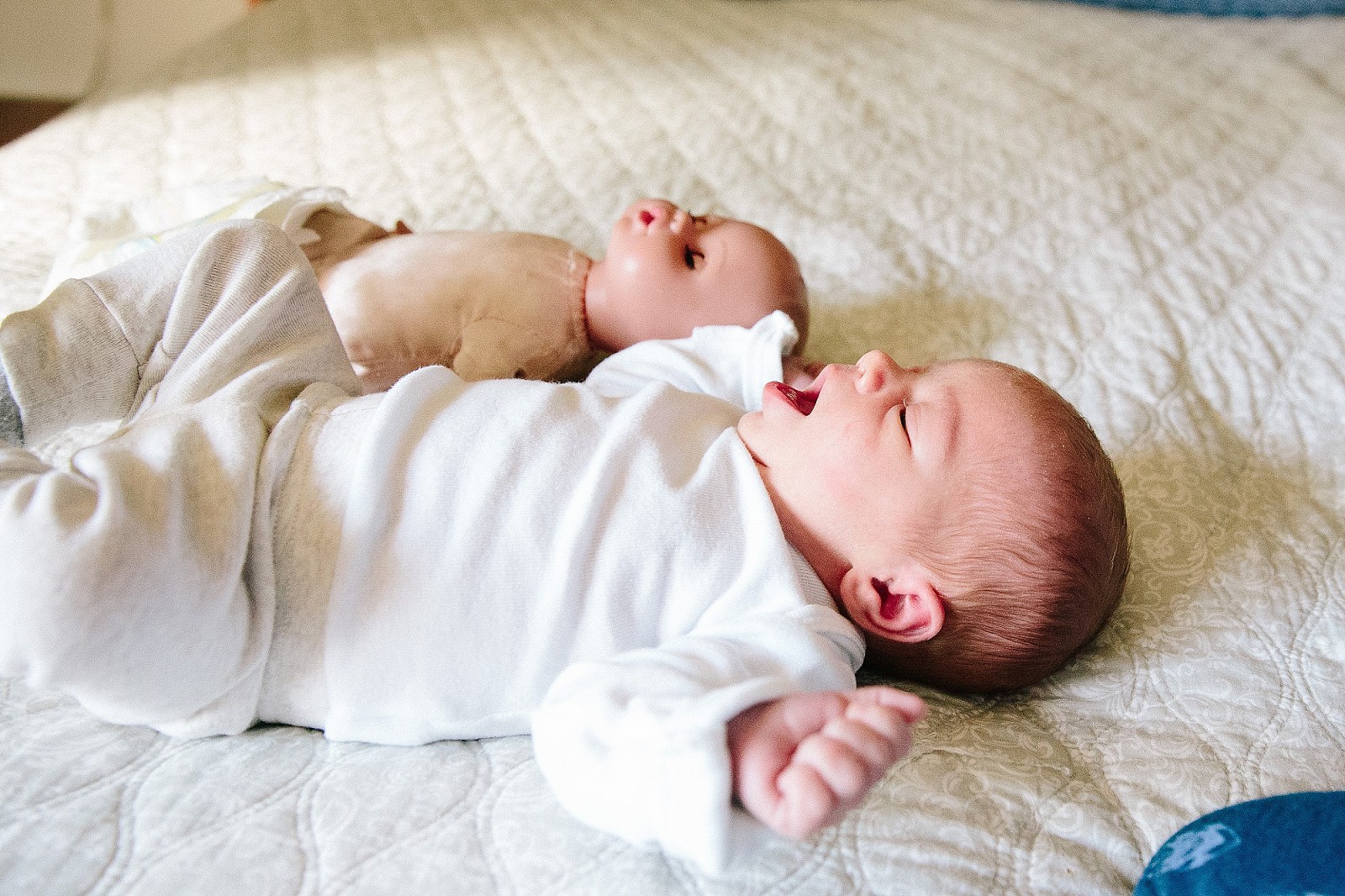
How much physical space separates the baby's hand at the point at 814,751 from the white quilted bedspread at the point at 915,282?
8cm

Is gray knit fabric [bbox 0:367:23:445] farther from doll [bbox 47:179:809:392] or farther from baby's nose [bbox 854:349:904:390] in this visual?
baby's nose [bbox 854:349:904:390]

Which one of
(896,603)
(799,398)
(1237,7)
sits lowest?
(896,603)

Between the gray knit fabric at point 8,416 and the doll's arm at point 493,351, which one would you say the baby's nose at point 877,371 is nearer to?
the doll's arm at point 493,351

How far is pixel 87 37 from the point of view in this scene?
314 cm

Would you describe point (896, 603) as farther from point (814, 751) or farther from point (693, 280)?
point (693, 280)

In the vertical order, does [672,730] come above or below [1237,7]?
below

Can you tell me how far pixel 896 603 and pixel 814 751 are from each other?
10.4 inches

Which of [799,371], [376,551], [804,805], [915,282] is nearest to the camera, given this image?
[804,805]

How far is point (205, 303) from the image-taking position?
884mm

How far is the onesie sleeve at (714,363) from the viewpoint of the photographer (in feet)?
3.50

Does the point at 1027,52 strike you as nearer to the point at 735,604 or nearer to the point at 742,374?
the point at 742,374

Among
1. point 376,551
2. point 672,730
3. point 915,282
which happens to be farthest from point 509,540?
point 915,282

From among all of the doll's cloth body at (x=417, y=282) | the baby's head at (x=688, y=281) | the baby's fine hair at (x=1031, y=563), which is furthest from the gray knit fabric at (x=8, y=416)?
the baby's fine hair at (x=1031, y=563)

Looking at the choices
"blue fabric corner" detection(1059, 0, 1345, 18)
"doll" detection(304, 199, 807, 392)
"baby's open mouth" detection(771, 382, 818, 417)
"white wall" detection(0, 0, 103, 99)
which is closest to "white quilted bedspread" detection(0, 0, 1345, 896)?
"blue fabric corner" detection(1059, 0, 1345, 18)
